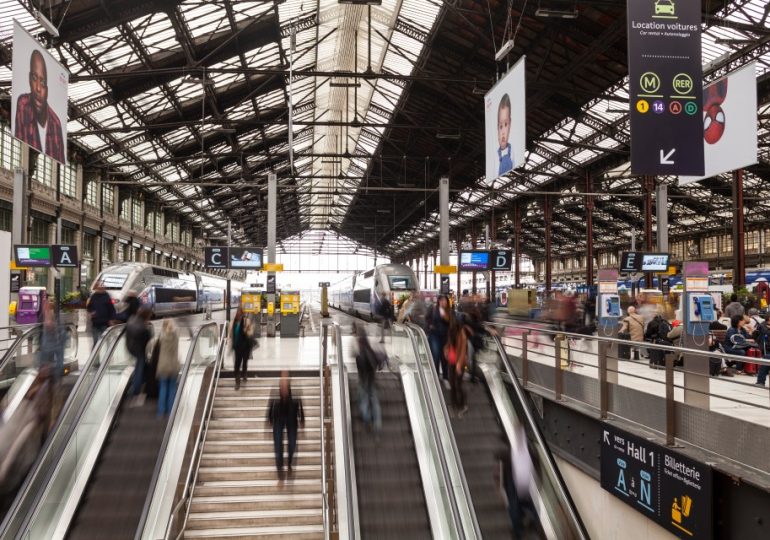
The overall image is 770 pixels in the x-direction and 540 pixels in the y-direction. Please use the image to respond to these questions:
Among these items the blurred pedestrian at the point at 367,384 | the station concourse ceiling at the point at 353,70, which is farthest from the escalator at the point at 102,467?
the station concourse ceiling at the point at 353,70

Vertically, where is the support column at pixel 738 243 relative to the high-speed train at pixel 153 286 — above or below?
above

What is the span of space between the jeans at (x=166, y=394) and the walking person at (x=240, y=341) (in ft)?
7.69

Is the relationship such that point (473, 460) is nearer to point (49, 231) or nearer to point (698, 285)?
point (698, 285)

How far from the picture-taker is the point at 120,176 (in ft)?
133

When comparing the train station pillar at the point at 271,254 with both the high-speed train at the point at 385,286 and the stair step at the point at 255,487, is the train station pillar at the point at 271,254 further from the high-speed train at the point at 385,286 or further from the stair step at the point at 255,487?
the stair step at the point at 255,487

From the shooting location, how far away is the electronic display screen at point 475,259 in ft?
80.0

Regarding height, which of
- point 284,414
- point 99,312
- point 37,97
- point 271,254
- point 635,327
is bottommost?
point 284,414

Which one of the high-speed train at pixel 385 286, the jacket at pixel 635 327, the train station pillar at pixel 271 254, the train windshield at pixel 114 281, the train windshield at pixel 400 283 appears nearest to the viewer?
the jacket at pixel 635 327

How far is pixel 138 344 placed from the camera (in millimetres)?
9562

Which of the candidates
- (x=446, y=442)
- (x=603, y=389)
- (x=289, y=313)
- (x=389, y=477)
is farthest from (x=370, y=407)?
(x=289, y=313)

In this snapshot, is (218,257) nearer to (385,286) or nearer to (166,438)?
(385,286)

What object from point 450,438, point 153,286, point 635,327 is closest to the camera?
point 450,438

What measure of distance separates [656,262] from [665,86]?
11.6 m

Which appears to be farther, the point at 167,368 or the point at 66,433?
the point at 167,368
